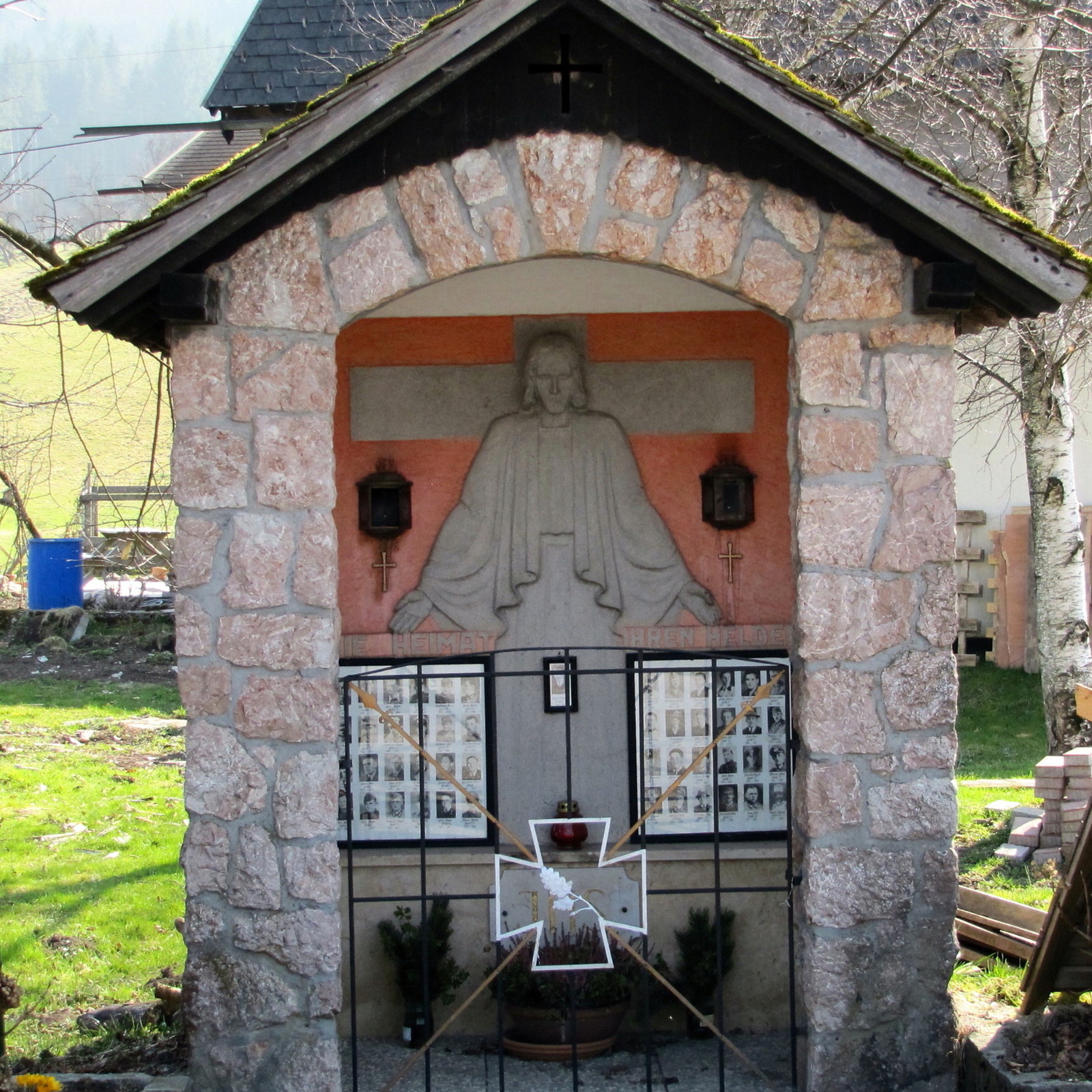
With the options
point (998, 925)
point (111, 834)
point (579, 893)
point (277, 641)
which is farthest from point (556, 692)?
point (111, 834)

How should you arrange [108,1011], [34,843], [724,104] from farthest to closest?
[34,843], [108,1011], [724,104]

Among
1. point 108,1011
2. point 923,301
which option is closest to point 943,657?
point 923,301

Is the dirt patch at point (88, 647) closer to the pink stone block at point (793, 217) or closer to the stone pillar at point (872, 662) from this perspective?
the stone pillar at point (872, 662)

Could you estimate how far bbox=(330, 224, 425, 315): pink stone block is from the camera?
4.52 metres

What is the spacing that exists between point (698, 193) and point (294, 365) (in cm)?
148

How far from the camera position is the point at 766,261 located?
4.57 m

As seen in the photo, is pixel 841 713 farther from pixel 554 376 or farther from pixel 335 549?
pixel 554 376

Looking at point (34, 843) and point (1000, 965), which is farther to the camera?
point (34, 843)

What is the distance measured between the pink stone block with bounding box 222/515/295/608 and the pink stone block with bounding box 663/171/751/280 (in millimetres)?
1608

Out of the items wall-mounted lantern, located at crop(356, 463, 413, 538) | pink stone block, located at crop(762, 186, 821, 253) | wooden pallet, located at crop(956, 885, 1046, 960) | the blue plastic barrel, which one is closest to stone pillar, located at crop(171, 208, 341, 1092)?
wall-mounted lantern, located at crop(356, 463, 413, 538)

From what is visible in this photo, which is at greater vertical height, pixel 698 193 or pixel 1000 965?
pixel 698 193

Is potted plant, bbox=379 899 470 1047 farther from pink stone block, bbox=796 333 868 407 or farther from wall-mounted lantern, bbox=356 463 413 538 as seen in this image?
pink stone block, bbox=796 333 868 407

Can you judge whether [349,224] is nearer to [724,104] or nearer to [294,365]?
[294,365]

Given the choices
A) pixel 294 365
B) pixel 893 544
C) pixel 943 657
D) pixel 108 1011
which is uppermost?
pixel 294 365
